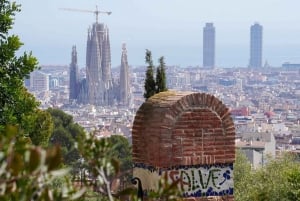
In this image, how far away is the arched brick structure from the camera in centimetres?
482

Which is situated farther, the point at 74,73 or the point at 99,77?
the point at 74,73

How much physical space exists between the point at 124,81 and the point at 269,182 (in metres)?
159

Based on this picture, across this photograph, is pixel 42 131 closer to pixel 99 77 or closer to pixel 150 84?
pixel 150 84

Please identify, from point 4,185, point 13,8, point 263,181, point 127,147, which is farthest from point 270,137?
point 4,185

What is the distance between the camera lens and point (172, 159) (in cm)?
482

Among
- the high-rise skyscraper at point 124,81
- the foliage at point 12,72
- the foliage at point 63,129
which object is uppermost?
the high-rise skyscraper at point 124,81

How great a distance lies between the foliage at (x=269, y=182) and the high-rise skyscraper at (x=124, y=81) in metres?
143

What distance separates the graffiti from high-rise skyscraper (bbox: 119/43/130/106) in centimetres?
15265

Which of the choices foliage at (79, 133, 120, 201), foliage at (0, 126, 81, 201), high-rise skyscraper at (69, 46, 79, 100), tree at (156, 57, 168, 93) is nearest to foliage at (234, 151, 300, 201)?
tree at (156, 57, 168, 93)

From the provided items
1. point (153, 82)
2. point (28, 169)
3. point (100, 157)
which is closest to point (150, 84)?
point (153, 82)

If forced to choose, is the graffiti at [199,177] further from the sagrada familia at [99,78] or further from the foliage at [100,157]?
the sagrada familia at [99,78]

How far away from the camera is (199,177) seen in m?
4.88

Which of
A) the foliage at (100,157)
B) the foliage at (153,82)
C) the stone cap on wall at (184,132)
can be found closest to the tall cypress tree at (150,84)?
the foliage at (153,82)

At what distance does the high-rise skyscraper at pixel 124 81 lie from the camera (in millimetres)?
159000
